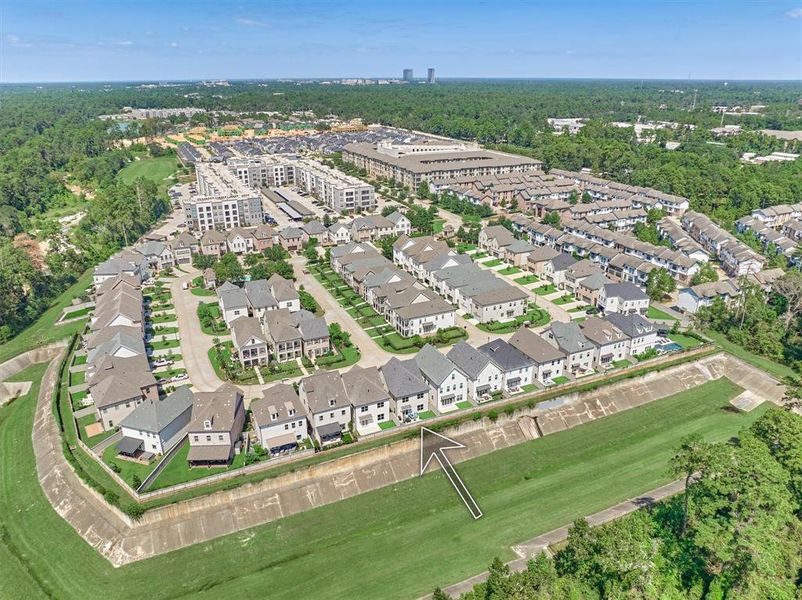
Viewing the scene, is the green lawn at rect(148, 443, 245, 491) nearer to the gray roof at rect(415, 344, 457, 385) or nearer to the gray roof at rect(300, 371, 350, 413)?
the gray roof at rect(300, 371, 350, 413)

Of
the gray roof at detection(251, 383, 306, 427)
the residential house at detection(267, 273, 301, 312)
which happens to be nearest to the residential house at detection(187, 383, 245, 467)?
the gray roof at detection(251, 383, 306, 427)

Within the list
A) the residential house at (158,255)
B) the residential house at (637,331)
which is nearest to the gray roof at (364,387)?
the residential house at (637,331)

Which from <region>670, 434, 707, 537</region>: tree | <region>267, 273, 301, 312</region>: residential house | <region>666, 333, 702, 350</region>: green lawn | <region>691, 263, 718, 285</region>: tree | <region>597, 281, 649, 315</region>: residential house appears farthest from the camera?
<region>691, 263, 718, 285</region>: tree

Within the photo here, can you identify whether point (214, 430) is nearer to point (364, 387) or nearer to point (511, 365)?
point (364, 387)

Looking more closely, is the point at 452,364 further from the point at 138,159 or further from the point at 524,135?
the point at 138,159

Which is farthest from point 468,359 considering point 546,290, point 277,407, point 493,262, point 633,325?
point 493,262

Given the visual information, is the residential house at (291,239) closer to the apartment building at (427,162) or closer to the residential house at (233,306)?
the residential house at (233,306)

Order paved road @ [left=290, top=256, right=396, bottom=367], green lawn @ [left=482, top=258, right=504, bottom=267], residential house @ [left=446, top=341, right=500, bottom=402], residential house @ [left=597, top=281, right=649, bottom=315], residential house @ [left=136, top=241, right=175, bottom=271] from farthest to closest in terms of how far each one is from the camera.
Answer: green lawn @ [left=482, top=258, right=504, bottom=267]
residential house @ [left=136, top=241, right=175, bottom=271]
residential house @ [left=597, top=281, right=649, bottom=315]
paved road @ [left=290, top=256, right=396, bottom=367]
residential house @ [left=446, top=341, right=500, bottom=402]
